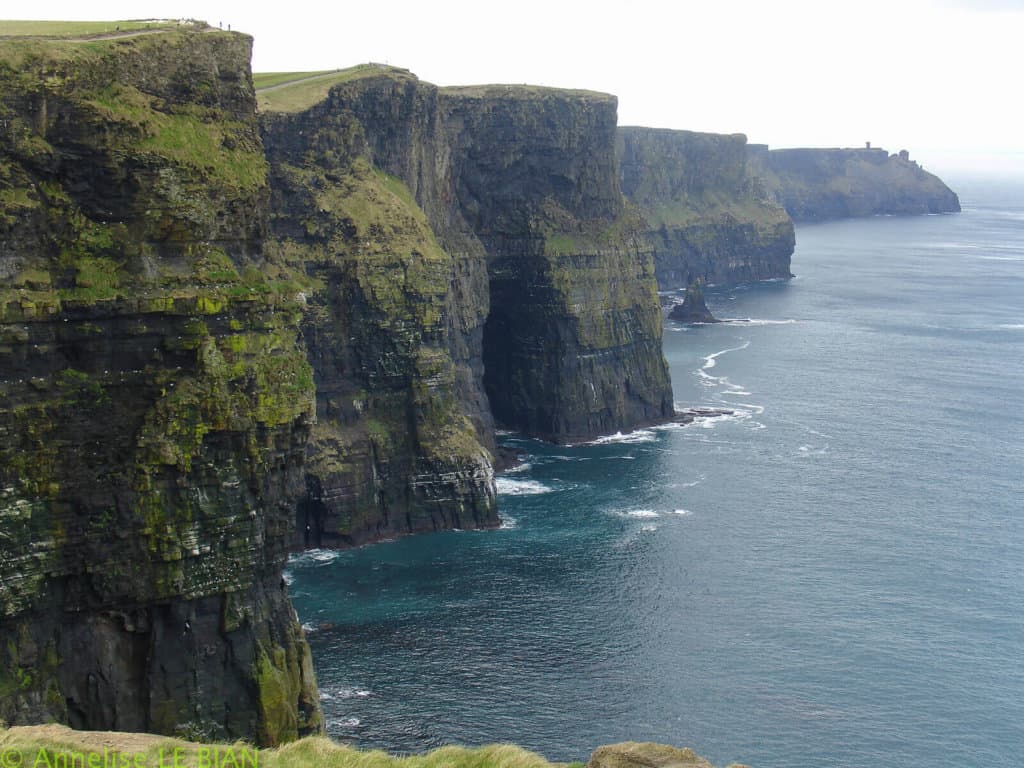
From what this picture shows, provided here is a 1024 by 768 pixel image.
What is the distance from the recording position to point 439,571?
97.1 meters

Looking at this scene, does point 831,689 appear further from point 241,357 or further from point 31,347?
point 31,347

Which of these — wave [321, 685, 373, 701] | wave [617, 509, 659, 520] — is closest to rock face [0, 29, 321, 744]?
wave [321, 685, 373, 701]

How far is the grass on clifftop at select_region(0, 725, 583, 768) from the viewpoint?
1469 inches

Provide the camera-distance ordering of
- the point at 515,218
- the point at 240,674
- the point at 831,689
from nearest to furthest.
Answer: the point at 240,674
the point at 831,689
the point at 515,218

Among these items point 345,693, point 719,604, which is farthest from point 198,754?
point 719,604

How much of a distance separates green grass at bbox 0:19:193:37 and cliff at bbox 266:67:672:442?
181 feet

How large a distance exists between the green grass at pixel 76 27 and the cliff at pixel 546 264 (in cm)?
5506

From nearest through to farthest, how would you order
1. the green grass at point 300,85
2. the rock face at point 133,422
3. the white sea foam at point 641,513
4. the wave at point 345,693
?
the rock face at point 133,422 < the wave at point 345,693 < the green grass at point 300,85 < the white sea foam at point 641,513

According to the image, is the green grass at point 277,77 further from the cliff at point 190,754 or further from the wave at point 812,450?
the cliff at point 190,754

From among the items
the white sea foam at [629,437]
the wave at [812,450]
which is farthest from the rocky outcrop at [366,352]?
the wave at [812,450]

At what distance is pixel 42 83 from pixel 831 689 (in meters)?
51.5

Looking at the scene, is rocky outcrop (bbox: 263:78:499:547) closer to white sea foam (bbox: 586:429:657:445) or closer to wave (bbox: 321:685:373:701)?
wave (bbox: 321:685:373:701)

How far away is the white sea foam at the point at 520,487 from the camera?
387 feet

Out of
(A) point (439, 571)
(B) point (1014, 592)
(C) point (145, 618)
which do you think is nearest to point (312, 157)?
(A) point (439, 571)
